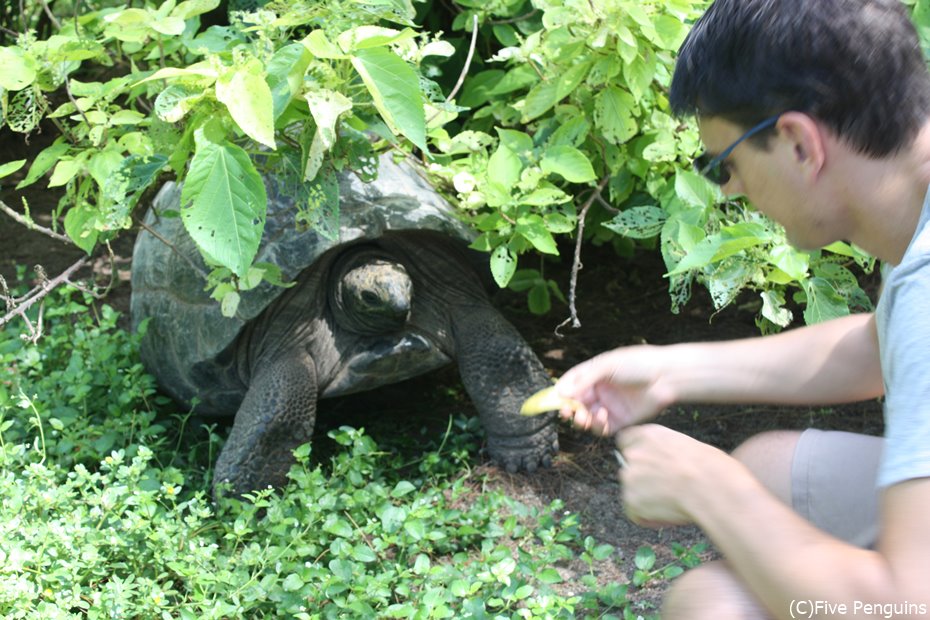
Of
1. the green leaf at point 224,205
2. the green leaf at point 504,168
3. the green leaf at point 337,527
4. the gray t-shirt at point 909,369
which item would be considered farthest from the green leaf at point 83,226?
the gray t-shirt at point 909,369

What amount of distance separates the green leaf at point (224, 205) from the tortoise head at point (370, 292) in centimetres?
89

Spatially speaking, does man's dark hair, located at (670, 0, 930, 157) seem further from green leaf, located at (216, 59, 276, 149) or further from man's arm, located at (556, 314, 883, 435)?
green leaf, located at (216, 59, 276, 149)

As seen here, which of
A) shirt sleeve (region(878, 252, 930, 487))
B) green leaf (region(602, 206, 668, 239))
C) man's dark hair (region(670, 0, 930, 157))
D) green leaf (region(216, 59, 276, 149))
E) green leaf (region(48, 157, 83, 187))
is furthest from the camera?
green leaf (region(602, 206, 668, 239))

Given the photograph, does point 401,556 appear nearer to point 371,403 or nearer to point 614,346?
point 371,403

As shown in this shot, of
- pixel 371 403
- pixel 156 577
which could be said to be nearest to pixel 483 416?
pixel 371 403

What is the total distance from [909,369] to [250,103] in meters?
1.42

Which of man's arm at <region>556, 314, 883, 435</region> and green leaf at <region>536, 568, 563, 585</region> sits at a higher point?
man's arm at <region>556, 314, 883, 435</region>

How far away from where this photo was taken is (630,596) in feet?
7.91

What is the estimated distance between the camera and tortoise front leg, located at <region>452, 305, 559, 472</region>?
10.3ft

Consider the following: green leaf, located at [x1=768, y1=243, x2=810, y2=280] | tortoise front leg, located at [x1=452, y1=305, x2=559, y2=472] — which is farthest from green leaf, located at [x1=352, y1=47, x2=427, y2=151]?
tortoise front leg, located at [x1=452, y1=305, x2=559, y2=472]

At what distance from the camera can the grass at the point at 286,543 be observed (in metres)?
2.24

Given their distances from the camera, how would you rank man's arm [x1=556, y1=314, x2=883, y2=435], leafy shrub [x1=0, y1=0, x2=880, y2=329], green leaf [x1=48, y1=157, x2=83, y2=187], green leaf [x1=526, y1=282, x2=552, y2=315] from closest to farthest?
man's arm [x1=556, y1=314, x2=883, y2=435] < leafy shrub [x1=0, y1=0, x2=880, y2=329] < green leaf [x1=48, y1=157, x2=83, y2=187] < green leaf [x1=526, y1=282, x2=552, y2=315]

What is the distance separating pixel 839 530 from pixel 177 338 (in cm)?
239

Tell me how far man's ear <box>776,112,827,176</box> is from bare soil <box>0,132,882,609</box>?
1382 mm
